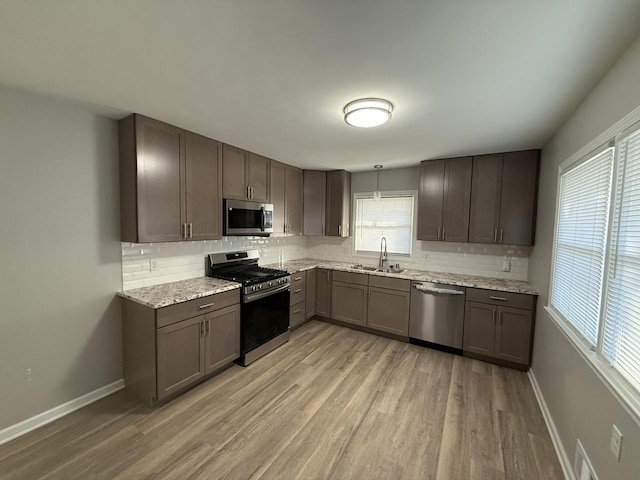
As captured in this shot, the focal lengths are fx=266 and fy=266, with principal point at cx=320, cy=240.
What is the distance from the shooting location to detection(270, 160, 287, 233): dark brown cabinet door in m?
3.72

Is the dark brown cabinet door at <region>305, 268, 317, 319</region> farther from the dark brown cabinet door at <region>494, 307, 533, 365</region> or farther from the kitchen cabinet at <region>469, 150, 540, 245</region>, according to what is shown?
the dark brown cabinet door at <region>494, 307, 533, 365</region>

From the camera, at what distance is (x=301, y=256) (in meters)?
4.94

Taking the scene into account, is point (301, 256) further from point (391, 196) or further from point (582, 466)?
point (582, 466)

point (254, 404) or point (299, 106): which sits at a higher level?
point (299, 106)

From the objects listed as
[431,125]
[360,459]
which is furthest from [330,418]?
[431,125]

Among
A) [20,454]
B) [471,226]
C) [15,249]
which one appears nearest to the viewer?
[20,454]

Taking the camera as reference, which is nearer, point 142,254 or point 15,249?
point 15,249

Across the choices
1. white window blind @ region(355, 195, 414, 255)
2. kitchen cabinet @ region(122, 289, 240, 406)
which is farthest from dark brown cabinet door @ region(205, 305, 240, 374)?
white window blind @ region(355, 195, 414, 255)

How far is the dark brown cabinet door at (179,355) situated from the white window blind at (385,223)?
290cm

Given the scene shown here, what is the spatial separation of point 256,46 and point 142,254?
2186mm

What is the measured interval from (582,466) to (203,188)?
11.5ft

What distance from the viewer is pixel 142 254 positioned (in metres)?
2.59

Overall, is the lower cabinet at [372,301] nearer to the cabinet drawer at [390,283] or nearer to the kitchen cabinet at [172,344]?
the cabinet drawer at [390,283]

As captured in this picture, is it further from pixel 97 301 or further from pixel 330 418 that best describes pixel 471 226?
pixel 97 301
